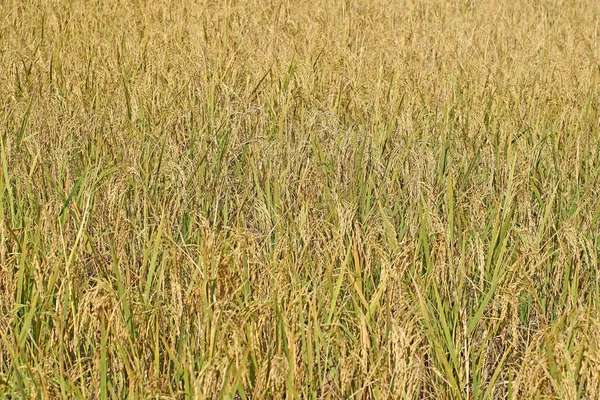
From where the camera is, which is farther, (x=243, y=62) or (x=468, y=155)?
(x=243, y=62)

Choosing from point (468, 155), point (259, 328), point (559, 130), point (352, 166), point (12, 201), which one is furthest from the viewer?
point (559, 130)

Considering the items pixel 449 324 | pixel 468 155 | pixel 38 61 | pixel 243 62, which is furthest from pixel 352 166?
pixel 38 61

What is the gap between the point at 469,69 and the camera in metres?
3.38

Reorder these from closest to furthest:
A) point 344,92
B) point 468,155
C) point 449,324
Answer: point 449,324 → point 468,155 → point 344,92

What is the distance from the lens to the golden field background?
1.50 m

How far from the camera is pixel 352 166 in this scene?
2.29m

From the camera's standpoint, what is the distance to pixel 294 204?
6.83 ft

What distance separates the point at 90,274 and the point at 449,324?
32.0 inches

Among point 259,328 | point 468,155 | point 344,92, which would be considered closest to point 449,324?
point 259,328

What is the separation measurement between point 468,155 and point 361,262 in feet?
2.69

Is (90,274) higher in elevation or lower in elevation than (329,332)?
lower

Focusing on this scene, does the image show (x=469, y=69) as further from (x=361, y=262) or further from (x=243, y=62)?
(x=361, y=262)

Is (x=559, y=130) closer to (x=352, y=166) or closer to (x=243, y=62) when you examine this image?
(x=352, y=166)

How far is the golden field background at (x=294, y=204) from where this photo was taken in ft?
4.93
